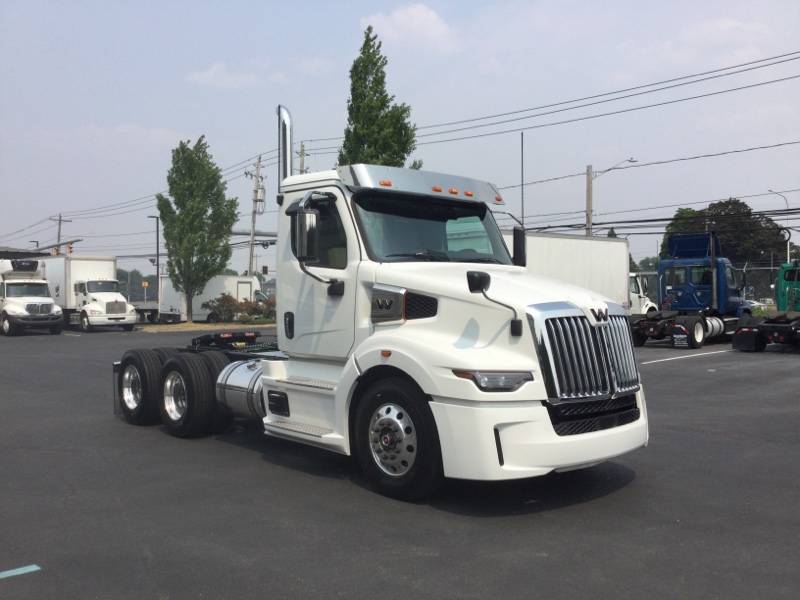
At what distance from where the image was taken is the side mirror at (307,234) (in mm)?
6656

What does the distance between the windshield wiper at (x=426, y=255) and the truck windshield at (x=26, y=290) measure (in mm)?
30991

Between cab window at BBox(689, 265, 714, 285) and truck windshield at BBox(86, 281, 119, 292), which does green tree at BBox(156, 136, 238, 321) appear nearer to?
truck windshield at BBox(86, 281, 119, 292)

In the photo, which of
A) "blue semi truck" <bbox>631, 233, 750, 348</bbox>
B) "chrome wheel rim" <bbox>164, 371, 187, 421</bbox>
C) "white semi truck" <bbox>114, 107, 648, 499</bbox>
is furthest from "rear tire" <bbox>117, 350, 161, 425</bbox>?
"blue semi truck" <bbox>631, 233, 750, 348</bbox>

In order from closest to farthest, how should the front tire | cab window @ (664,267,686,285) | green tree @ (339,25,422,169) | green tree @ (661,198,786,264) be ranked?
green tree @ (339,25,422,169) → cab window @ (664,267,686,285) → the front tire → green tree @ (661,198,786,264)

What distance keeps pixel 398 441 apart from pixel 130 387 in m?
5.18

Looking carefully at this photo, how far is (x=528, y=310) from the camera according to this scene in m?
5.77

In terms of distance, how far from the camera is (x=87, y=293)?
35.7 m

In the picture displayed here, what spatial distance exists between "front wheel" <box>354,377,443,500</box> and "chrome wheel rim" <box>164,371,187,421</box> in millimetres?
3372

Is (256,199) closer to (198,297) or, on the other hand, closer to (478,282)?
(198,297)

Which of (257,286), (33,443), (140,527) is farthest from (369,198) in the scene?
(257,286)

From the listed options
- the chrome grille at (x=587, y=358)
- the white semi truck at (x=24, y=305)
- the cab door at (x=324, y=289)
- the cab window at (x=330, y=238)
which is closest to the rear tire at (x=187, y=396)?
the cab door at (x=324, y=289)

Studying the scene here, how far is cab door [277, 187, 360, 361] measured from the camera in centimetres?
676

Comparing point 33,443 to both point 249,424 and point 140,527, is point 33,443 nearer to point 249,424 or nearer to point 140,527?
point 249,424

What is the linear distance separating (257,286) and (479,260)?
39.8 meters
